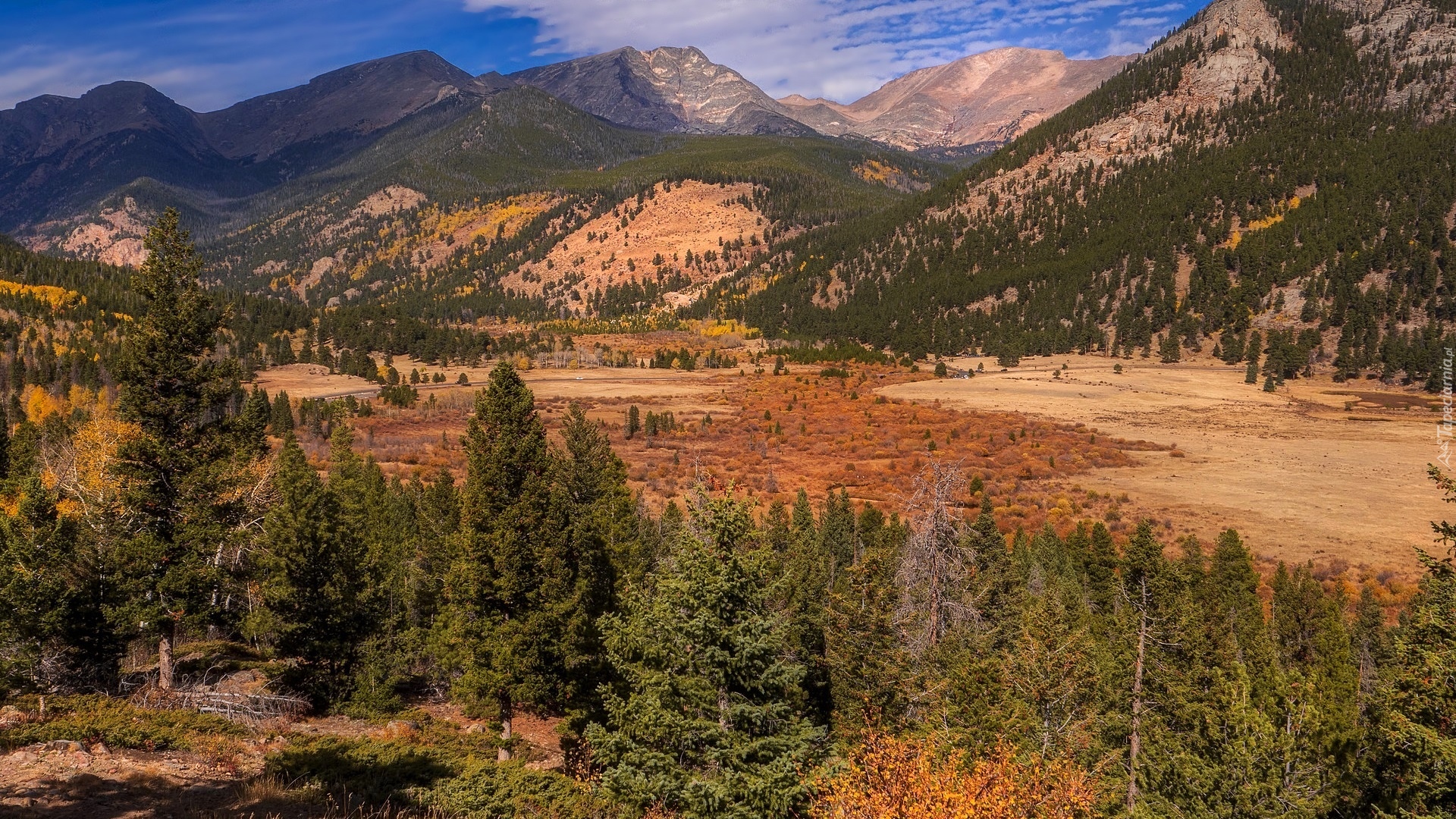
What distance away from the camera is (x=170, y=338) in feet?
62.1

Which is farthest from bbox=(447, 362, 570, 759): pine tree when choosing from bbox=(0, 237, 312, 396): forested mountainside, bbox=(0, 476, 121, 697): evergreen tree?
bbox=(0, 237, 312, 396): forested mountainside

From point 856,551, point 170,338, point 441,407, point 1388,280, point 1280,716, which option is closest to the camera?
point 1280,716

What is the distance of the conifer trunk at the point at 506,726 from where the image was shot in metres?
20.4

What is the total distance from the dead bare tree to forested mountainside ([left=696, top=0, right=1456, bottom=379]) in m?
125

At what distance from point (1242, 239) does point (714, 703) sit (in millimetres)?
183079

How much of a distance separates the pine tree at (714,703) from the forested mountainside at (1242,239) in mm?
131787

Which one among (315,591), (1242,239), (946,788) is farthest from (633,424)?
(1242,239)

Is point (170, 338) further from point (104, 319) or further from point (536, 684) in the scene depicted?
point (104, 319)

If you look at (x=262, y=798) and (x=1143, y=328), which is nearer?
(x=262, y=798)

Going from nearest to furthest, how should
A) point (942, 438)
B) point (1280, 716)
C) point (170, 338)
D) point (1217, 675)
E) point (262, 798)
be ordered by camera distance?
point (262, 798)
point (1217, 675)
point (1280, 716)
point (170, 338)
point (942, 438)

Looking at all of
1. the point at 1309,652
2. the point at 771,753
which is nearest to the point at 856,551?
the point at 1309,652

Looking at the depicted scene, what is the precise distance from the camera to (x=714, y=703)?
13195mm

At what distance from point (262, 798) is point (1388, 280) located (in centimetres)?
17822

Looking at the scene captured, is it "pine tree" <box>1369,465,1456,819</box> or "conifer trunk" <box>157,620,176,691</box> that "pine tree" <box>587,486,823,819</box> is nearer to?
"pine tree" <box>1369,465,1456,819</box>
